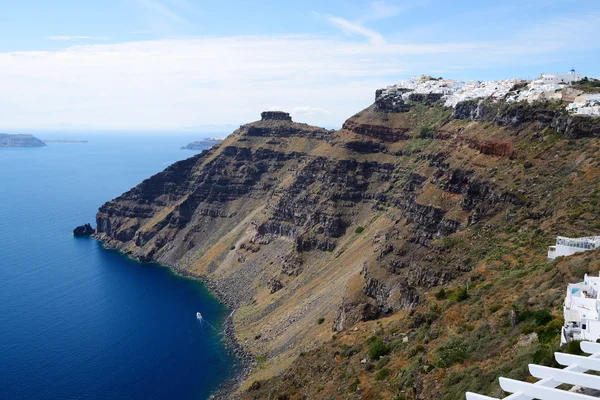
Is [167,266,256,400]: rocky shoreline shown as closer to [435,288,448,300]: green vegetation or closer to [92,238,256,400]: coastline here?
[92,238,256,400]: coastline

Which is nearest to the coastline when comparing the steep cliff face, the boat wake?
the steep cliff face

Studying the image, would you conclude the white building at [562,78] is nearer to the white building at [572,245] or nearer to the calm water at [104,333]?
the white building at [572,245]

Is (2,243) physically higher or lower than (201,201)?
lower

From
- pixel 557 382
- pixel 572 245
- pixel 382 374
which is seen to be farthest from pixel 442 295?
pixel 557 382

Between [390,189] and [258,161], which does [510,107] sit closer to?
[390,189]

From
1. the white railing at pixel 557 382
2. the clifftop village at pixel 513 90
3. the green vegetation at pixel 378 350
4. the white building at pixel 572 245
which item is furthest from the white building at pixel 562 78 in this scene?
the white railing at pixel 557 382

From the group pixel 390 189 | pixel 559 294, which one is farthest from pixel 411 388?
pixel 390 189

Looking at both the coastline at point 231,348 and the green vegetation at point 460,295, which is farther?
the coastline at point 231,348
